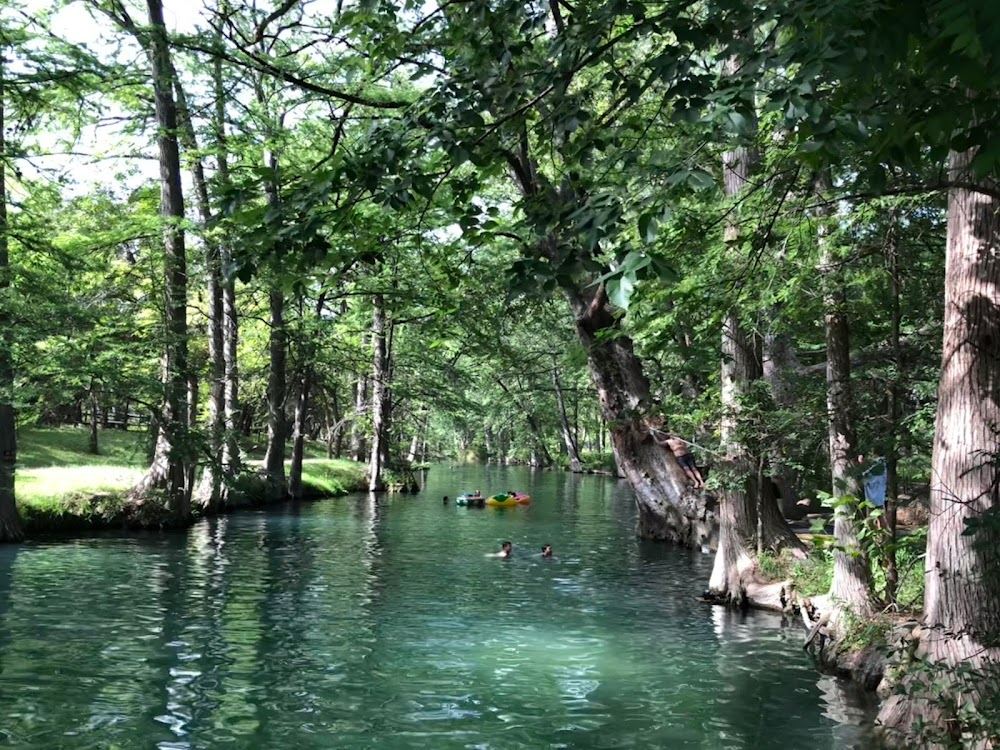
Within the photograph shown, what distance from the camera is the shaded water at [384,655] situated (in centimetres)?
768

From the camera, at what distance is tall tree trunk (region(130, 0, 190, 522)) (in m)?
17.8

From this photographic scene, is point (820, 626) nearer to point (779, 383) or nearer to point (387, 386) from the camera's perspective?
point (779, 383)

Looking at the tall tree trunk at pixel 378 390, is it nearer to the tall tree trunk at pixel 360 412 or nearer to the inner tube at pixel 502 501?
the tall tree trunk at pixel 360 412

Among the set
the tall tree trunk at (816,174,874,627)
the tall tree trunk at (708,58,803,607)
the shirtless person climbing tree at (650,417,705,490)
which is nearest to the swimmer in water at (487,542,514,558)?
the shirtless person climbing tree at (650,417,705,490)

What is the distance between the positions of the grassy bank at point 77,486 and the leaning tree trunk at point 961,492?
1554 centimetres

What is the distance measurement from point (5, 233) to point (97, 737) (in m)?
10.7

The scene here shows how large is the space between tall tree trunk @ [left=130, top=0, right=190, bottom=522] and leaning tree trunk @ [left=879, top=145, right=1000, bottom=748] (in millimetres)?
14307

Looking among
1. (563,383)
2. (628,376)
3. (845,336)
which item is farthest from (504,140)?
(563,383)

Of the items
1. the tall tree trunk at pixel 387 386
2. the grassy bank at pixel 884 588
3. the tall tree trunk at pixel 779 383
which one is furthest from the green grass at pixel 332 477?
the grassy bank at pixel 884 588

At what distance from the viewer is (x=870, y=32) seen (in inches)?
110

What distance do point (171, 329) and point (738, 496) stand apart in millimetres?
12216

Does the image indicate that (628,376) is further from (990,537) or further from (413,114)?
(413,114)

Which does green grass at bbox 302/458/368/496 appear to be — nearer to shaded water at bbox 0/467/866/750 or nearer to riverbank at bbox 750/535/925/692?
shaded water at bbox 0/467/866/750

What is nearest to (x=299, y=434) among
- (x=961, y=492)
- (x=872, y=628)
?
(x=872, y=628)
